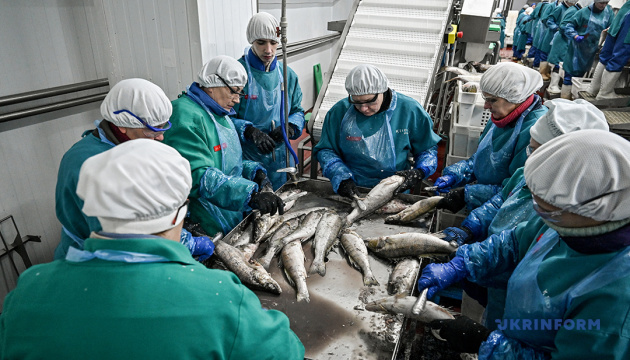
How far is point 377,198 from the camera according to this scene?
319cm

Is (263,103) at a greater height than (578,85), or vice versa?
(263,103)

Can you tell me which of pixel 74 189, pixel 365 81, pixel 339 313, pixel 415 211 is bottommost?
pixel 339 313

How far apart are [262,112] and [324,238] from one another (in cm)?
211

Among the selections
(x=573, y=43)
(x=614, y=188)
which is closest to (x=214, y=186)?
(x=614, y=188)

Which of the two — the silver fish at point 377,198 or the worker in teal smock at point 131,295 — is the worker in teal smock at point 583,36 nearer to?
the silver fish at point 377,198

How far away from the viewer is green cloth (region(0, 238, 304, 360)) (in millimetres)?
1088

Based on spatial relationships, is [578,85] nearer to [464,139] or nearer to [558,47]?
[558,47]

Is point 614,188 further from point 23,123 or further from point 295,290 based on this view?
point 23,123

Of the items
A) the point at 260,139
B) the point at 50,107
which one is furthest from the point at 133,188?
the point at 50,107

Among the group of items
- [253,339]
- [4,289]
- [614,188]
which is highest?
[614,188]

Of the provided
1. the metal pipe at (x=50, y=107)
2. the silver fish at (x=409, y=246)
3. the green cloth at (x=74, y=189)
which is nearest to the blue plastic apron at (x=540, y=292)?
the silver fish at (x=409, y=246)

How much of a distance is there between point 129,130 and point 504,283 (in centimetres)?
252

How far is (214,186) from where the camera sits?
9.00ft

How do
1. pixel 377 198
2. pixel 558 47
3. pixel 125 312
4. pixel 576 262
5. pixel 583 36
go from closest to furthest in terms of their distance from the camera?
1. pixel 125 312
2. pixel 576 262
3. pixel 377 198
4. pixel 583 36
5. pixel 558 47
